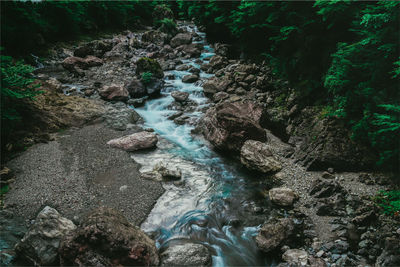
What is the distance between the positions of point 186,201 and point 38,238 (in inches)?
124

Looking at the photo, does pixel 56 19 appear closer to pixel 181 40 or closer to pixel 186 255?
pixel 181 40

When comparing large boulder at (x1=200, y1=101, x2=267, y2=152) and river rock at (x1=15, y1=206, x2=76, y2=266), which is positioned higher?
large boulder at (x1=200, y1=101, x2=267, y2=152)

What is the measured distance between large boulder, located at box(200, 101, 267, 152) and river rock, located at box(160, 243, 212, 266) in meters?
3.78

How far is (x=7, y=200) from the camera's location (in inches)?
219

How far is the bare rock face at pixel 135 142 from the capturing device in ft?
26.6

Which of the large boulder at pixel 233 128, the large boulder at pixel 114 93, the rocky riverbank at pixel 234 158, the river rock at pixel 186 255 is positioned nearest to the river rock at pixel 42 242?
the rocky riverbank at pixel 234 158

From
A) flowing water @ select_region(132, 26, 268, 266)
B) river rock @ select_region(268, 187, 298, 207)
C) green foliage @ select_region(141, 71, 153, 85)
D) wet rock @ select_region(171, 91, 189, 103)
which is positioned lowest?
flowing water @ select_region(132, 26, 268, 266)

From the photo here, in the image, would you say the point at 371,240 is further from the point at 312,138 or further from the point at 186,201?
the point at 186,201

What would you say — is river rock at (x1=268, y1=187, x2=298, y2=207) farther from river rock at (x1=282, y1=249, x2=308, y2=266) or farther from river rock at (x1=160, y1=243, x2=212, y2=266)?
river rock at (x1=160, y1=243, x2=212, y2=266)

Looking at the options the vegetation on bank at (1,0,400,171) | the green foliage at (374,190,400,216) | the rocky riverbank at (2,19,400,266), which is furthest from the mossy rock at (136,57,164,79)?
the green foliage at (374,190,400,216)

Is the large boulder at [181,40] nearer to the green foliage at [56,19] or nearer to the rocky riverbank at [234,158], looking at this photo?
the green foliage at [56,19]

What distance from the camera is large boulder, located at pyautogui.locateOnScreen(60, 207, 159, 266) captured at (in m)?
3.98

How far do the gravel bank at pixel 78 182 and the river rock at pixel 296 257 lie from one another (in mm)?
3081

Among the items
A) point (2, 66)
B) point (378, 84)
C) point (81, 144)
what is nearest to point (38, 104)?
point (2, 66)
